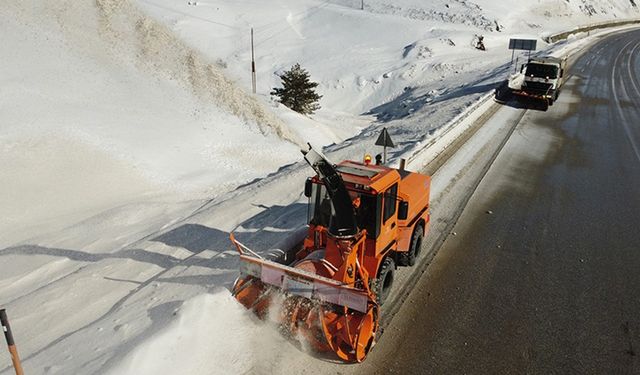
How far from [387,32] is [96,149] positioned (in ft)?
161

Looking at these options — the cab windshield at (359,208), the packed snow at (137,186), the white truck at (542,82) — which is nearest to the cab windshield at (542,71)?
the white truck at (542,82)

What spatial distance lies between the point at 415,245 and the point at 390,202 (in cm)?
185

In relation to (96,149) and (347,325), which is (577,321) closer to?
(347,325)

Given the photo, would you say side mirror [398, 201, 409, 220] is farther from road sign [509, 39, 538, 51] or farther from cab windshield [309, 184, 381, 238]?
road sign [509, 39, 538, 51]

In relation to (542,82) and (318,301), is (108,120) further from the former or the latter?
(542,82)

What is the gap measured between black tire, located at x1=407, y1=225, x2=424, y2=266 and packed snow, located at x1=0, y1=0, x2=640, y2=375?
2522 millimetres

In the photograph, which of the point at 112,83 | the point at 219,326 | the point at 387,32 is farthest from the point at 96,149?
the point at 387,32

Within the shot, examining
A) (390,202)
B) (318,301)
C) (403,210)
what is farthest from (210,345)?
(403,210)

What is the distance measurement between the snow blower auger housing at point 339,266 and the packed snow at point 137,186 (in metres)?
0.44

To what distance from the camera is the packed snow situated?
703 centimetres

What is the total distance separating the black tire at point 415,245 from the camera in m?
9.40

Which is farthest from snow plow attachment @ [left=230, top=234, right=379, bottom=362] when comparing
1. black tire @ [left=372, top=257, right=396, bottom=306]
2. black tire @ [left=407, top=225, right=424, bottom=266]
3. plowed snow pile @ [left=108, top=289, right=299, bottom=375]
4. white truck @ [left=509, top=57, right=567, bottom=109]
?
white truck @ [left=509, top=57, right=567, bottom=109]

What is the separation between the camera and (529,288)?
29.8 ft

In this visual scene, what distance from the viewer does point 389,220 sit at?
8.20 metres
